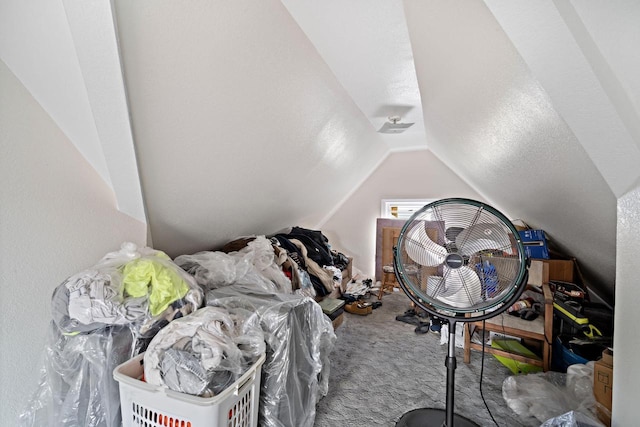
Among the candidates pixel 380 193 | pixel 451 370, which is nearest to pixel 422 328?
pixel 451 370

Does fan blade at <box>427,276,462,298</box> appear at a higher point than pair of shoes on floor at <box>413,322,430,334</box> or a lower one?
higher

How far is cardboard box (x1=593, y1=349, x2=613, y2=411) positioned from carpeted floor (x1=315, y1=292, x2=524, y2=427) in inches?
15.3

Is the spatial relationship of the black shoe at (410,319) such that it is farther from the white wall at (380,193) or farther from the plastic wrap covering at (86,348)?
the plastic wrap covering at (86,348)

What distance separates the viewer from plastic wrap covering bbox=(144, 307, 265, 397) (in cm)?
90

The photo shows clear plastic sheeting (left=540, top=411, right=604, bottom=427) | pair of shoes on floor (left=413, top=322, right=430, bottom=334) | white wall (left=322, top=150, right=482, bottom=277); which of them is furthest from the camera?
white wall (left=322, top=150, right=482, bottom=277)

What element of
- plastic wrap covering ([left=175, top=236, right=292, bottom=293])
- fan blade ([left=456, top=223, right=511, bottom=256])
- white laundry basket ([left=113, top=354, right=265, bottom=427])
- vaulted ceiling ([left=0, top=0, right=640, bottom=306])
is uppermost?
vaulted ceiling ([left=0, top=0, right=640, bottom=306])

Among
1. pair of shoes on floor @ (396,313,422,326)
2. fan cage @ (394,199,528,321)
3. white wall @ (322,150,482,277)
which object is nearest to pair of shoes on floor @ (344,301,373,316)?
pair of shoes on floor @ (396,313,422,326)

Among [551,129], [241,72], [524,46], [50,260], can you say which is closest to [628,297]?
[551,129]

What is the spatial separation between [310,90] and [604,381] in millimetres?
2168

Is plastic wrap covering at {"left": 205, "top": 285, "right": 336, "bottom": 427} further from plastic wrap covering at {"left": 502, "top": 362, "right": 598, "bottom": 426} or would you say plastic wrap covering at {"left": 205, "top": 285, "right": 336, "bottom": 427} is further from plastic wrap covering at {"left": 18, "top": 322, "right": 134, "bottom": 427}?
plastic wrap covering at {"left": 502, "top": 362, "right": 598, "bottom": 426}

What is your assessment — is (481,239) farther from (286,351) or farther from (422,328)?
(422,328)

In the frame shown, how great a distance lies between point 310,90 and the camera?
69.9 inches

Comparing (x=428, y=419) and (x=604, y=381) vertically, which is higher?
(x=604, y=381)

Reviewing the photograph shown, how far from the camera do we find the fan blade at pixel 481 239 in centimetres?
100
